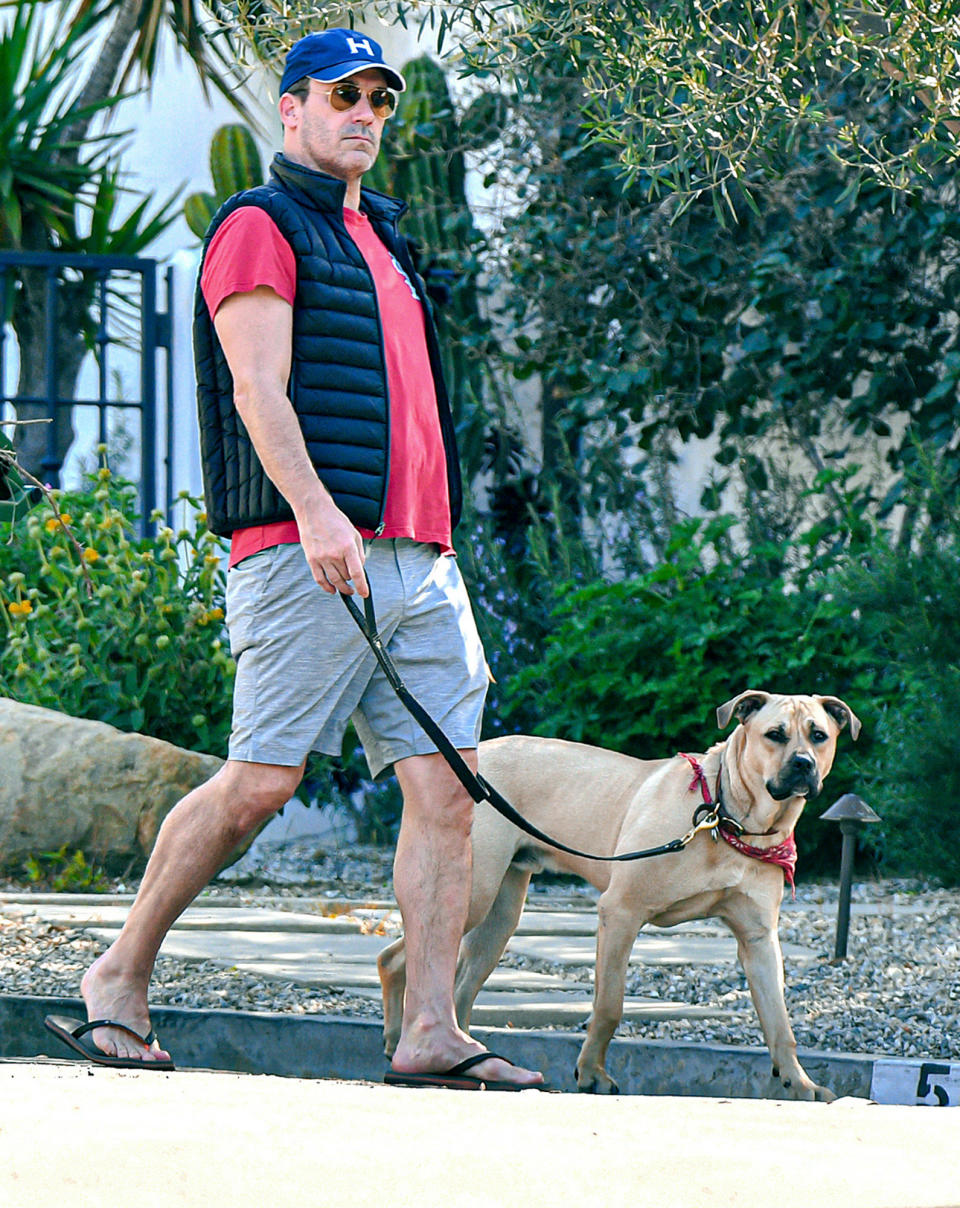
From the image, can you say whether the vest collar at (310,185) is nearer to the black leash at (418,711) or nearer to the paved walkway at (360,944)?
the black leash at (418,711)

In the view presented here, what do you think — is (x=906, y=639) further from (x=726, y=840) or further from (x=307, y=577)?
(x=307, y=577)

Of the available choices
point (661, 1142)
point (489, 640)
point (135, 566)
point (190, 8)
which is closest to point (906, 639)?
point (489, 640)

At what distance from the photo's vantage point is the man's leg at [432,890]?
3.29 metres

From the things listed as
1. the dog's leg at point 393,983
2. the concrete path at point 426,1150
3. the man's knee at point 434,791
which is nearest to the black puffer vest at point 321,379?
the man's knee at point 434,791

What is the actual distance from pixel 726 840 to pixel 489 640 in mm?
4497

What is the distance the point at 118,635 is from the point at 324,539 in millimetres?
4780

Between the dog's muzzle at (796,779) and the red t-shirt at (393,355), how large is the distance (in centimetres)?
127

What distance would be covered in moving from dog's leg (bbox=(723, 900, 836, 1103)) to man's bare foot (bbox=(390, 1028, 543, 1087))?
2.68 ft

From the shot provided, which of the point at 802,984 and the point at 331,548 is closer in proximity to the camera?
the point at 331,548

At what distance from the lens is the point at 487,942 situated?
452 centimetres

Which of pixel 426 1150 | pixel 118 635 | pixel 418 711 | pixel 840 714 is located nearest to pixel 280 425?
pixel 418 711

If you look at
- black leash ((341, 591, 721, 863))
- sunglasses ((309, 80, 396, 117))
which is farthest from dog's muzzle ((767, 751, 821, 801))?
sunglasses ((309, 80, 396, 117))

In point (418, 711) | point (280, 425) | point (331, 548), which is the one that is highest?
point (280, 425)

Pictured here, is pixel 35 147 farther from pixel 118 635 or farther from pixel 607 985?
pixel 607 985
